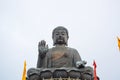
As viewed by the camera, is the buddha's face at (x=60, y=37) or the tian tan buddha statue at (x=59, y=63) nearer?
the tian tan buddha statue at (x=59, y=63)

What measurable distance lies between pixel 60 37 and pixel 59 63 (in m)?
1.23

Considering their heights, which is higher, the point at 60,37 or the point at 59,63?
the point at 60,37

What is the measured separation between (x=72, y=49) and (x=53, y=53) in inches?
29.4

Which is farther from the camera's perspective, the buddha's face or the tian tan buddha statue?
the buddha's face

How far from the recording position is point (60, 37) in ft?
36.1

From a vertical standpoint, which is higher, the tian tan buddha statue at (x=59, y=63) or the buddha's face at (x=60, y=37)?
the buddha's face at (x=60, y=37)

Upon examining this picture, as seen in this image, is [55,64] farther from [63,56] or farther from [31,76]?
[31,76]

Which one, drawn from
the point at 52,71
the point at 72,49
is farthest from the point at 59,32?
the point at 52,71

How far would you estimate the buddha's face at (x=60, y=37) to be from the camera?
35.9 ft

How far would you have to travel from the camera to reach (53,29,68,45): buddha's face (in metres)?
11.0

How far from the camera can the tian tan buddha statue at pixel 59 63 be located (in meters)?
8.99

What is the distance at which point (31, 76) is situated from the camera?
30.6 feet

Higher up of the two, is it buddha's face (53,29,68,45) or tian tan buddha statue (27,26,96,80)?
buddha's face (53,29,68,45)

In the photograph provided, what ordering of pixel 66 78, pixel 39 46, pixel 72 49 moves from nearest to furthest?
pixel 66 78
pixel 39 46
pixel 72 49
